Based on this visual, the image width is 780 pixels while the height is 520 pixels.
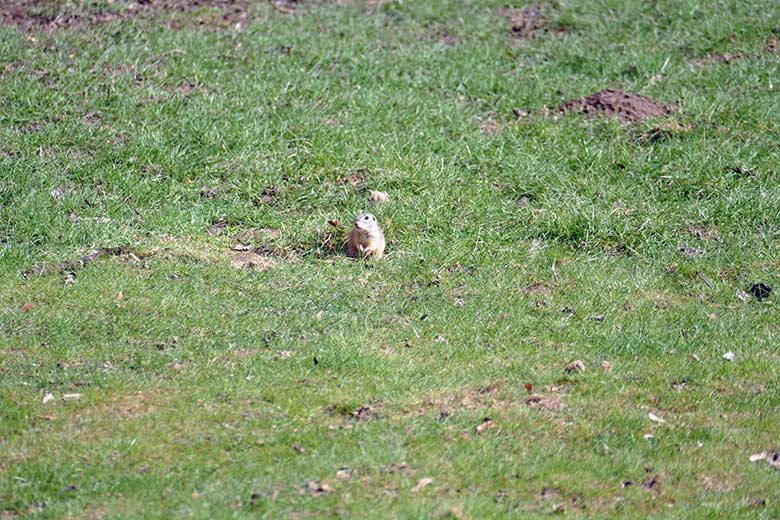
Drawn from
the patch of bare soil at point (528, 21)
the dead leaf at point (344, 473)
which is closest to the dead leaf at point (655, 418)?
the dead leaf at point (344, 473)

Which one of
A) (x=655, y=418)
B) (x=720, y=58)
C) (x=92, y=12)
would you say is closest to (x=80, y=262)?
(x=655, y=418)

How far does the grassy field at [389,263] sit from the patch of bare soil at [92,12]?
64 millimetres

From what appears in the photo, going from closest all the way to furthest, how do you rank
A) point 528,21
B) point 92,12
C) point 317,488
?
1. point 317,488
2. point 92,12
3. point 528,21

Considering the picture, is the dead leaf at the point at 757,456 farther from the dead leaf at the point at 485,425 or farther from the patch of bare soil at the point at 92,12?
the patch of bare soil at the point at 92,12

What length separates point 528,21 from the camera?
1229 cm

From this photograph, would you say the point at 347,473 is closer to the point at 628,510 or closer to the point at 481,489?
the point at 481,489

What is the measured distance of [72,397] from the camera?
5742 millimetres

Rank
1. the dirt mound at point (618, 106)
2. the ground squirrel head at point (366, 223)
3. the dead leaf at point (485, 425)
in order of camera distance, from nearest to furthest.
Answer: the dead leaf at point (485, 425) < the ground squirrel head at point (366, 223) < the dirt mound at point (618, 106)

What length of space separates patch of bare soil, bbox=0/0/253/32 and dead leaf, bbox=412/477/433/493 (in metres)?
7.87

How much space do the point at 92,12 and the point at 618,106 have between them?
5.71 m

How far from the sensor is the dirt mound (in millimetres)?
9930

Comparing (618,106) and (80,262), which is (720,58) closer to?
(618,106)

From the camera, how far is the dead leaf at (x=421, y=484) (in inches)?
196

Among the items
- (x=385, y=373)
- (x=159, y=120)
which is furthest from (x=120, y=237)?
(x=385, y=373)
